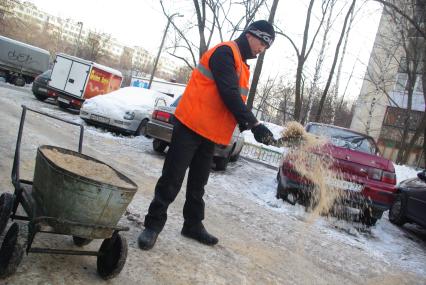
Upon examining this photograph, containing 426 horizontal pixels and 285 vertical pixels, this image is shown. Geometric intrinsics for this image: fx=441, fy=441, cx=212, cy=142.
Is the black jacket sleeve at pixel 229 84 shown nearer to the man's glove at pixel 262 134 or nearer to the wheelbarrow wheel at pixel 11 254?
the man's glove at pixel 262 134

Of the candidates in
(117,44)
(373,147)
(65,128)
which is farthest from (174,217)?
(117,44)

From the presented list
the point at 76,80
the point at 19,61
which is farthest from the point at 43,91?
the point at 19,61

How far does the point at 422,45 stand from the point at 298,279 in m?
21.3

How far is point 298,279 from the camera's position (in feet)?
14.1

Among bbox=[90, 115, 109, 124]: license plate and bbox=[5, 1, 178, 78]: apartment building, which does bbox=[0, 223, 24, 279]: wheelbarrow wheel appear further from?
bbox=[5, 1, 178, 78]: apartment building

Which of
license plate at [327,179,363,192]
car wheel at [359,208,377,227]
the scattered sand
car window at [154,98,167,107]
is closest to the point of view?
the scattered sand

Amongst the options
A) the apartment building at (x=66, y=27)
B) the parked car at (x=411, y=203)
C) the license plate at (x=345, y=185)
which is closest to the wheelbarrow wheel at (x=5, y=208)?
the license plate at (x=345, y=185)

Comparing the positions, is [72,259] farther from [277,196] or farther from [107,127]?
[107,127]

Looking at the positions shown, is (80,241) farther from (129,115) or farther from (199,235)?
(129,115)

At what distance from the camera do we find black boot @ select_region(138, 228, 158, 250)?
386 centimetres

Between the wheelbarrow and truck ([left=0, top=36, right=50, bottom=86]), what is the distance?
76.7 ft

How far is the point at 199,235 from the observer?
447 centimetres

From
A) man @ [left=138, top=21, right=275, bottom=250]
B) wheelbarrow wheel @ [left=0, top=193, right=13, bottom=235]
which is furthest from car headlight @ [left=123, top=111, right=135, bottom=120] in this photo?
wheelbarrow wheel @ [left=0, top=193, right=13, bottom=235]

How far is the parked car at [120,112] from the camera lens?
1211cm
